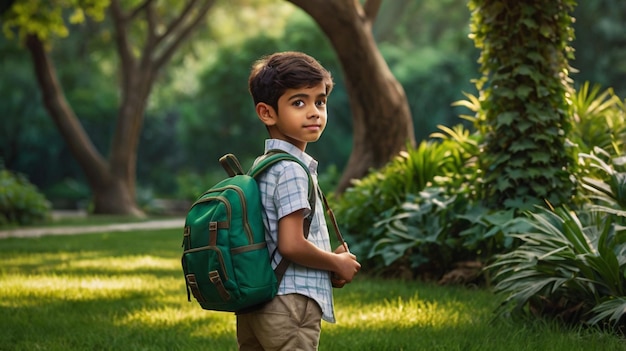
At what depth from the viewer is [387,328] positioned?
5184 millimetres

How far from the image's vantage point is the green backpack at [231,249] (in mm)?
2713

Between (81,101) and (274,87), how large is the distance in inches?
1322

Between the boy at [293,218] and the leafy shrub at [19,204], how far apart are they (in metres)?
15.7

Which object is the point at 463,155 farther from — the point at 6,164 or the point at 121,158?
the point at 6,164

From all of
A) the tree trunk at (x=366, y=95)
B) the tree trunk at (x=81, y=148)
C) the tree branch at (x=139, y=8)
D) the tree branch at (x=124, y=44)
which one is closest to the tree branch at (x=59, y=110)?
the tree trunk at (x=81, y=148)

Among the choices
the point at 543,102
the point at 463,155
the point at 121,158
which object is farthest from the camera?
the point at 121,158

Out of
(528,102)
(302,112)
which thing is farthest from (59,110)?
(302,112)

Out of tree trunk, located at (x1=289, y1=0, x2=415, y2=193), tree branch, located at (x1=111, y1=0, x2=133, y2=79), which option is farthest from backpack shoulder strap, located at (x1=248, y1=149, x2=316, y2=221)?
tree branch, located at (x1=111, y1=0, x2=133, y2=79)

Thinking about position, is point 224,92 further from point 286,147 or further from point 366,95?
point 286,147

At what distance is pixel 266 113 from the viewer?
2953 millimetres

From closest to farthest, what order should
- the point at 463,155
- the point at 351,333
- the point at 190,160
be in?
the point at 351,333 → the point at 463,155 → the point at 190,160

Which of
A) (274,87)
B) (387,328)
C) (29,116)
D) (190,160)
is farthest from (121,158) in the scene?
(274,87)

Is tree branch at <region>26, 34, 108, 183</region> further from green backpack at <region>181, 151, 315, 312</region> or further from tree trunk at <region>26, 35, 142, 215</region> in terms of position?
green backpack at <region>181, 151, 315, 312</region>

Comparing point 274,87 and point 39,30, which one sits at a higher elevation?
point 39,30
